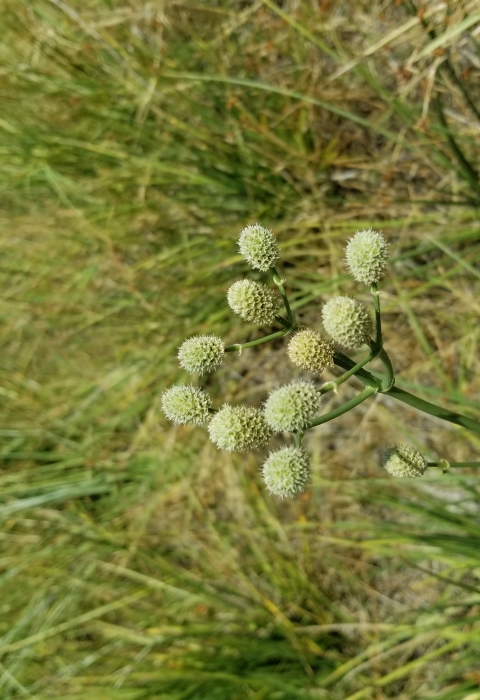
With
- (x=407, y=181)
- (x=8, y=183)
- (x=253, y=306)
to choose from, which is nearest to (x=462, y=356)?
(x=407, y=181)

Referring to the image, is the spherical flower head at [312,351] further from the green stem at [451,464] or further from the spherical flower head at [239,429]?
the green stem at [451,464]

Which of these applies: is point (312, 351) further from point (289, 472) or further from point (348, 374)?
point (289, 472)

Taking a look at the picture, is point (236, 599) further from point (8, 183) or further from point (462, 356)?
point (8, 183)

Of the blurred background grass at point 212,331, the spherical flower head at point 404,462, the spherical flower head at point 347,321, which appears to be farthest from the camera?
the blurred background grass at point 212,331

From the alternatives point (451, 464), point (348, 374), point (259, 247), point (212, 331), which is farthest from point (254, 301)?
point (212, 331)

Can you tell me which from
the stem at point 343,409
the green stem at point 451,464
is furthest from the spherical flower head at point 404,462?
the stem at point 343,409
